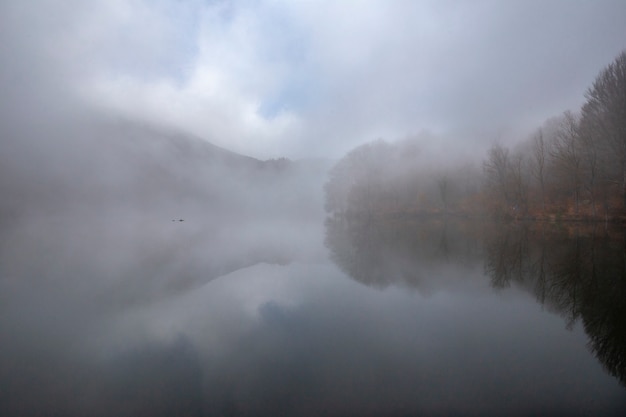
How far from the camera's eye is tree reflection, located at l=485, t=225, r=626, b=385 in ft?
19.3

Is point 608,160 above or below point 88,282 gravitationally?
above

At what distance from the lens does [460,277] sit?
11.5 meters

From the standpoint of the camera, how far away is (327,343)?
21.1 ft

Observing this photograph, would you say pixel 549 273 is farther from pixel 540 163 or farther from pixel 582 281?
pixel 540 163

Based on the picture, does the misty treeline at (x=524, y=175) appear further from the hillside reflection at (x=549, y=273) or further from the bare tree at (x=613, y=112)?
the hillside reflection at (x=549, y=273)

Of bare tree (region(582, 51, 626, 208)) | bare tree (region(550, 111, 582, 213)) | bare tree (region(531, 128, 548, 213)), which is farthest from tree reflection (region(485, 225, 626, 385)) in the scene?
bare tree (region(531, 128, 548, 213))

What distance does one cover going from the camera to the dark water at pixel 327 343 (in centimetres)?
448

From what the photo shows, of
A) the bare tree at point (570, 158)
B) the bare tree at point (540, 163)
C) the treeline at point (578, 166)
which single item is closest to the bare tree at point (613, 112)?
the treeline at point (578, 166)

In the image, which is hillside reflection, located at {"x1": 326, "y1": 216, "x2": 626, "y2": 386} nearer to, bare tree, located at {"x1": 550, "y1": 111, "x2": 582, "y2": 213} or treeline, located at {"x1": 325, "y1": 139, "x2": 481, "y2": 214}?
bare tree, located at {"x1": 550, "y1": 111, "x2": 582, "y2": 213}

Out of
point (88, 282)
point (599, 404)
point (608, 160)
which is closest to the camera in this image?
point (599, 404)

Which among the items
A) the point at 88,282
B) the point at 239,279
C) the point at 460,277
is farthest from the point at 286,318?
the point at 88,282

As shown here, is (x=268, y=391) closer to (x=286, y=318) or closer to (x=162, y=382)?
(x=162, y=382)

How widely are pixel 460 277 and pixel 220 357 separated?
8.64 metres

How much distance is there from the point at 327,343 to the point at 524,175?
165ft
